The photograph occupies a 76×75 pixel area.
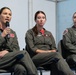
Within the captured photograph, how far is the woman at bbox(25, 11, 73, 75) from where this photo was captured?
2.36m

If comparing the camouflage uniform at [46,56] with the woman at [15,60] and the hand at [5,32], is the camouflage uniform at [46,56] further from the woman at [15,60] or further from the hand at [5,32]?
the hand at [5,32]

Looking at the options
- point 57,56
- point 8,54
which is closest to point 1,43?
point 8,54

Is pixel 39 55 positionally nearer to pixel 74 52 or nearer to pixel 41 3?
pixel 74 52

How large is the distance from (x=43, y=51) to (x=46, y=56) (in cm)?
28

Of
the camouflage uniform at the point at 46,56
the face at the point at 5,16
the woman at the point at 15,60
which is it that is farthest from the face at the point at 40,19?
the woman at the point at 15,60

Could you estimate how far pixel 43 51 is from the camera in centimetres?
271

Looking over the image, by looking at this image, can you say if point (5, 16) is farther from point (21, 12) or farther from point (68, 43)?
point (21, 12)

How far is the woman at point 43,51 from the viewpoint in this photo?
2359 millimetres

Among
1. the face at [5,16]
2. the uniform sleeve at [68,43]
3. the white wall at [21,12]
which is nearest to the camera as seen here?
the face at [5,16]

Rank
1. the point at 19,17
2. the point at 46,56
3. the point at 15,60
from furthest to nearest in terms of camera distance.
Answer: the point at 19,17 < the point at 46,56 < the point at 15,60

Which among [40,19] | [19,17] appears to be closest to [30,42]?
[40,19]

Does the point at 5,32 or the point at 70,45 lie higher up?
the point at 5,32

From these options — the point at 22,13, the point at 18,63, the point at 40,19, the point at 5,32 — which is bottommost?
the point at 18,63

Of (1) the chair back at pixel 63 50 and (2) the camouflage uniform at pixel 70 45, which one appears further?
(1) the chair back at pixel 63 50
